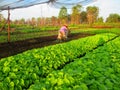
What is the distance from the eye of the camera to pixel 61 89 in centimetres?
304

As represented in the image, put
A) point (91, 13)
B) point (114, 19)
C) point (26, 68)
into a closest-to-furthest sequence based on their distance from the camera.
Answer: point (26, 68), point (91, 13), point (114, 19)

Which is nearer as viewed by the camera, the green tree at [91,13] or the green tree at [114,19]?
the green tree at [91,13]

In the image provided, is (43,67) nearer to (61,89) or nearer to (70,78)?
(70,78)

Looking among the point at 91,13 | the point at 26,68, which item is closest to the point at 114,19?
the point at 91,13

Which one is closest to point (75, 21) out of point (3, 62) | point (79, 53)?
point (79, 53)

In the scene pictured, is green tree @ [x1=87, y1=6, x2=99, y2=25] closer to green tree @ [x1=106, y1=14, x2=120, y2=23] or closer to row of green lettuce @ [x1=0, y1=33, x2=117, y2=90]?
green tree @ [x1=106, y1=14, x2=120, y2=23]

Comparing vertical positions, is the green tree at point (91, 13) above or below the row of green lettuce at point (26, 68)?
above

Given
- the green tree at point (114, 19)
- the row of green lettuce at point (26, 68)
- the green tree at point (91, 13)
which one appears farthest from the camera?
the green tree at point (114, 19)

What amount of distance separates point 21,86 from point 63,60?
8.61 feet

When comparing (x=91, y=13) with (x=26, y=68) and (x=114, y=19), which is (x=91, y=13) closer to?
(x=114, y=19)

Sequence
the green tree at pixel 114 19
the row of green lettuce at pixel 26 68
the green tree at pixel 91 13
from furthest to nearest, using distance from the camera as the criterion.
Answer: the green tree at pixel 114 19, the green tree at pixel 91 13, the row of green lettuce at pixel 26 68

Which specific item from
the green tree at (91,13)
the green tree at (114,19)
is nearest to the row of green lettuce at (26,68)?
the green tree at (91,13)

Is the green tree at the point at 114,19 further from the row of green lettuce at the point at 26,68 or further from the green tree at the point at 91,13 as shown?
the row of green lettuce at the point at 26,68

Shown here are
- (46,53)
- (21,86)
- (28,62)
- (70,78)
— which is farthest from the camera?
(46,53)
